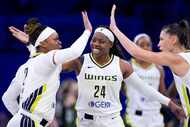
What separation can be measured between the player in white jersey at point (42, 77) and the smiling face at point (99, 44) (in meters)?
0.63

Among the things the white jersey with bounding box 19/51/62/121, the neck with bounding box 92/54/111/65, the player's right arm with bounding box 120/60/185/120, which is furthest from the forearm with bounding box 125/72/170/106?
the white jersey with bounding box 19/51/62/121

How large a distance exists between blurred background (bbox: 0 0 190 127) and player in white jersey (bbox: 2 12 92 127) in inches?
175

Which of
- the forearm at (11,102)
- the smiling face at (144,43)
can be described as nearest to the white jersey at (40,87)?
the forearm at (11,102)

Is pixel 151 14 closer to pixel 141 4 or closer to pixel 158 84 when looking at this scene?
pixel 141 4

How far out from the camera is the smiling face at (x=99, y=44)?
9.21 m

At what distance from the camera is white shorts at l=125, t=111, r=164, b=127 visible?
38.4ft

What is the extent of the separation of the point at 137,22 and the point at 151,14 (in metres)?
0.87

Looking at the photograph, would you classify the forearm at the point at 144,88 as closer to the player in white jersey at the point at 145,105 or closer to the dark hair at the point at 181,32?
the dark hair at the point at 181,32

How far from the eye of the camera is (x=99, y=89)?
30.1 feet

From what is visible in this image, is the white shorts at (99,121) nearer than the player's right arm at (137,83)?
Yes

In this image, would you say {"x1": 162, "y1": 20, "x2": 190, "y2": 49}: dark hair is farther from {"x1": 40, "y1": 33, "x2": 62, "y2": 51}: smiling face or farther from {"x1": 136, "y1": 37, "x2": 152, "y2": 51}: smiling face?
{"x1": 136, "y1": 37, "x2": 152, "y2": 51}: smiling face

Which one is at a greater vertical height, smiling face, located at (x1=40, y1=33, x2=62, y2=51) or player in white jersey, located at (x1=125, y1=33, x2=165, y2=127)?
smiling face, located at (x1=40, y1=33, x2=62, y2=51)

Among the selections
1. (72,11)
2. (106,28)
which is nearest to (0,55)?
(72,11)

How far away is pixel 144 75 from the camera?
11.9 meters
